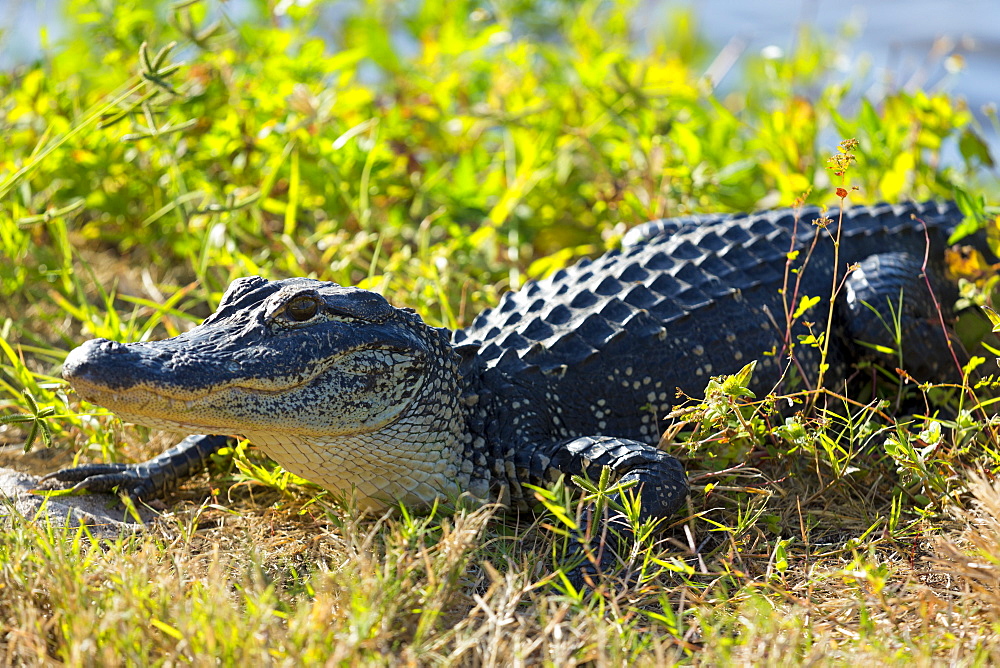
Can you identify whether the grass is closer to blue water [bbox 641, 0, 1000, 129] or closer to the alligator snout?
the alligator snout

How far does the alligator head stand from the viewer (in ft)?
7.84

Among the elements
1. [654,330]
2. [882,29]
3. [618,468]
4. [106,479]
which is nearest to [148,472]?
[106,479]

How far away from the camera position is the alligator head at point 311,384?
2.39m

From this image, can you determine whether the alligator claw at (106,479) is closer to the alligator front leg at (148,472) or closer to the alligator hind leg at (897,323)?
the alligator front leg at (148,472)

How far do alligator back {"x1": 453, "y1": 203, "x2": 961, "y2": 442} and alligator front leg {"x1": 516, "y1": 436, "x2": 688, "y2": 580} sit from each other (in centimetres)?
19

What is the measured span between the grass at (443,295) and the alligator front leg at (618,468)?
0.35 ft

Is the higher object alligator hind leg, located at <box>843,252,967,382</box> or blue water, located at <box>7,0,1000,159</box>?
blue water, located at <box>7,0,1000,159</box>

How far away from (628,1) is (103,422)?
464 centimetres

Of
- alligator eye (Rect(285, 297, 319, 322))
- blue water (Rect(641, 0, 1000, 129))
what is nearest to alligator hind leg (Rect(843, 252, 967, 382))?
alligator eye (Rect(285, 297, 319, 322))

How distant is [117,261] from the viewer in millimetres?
4852

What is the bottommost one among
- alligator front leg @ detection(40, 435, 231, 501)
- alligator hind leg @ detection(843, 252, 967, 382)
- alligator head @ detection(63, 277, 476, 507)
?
alligator hind leg @ detection(843, 252, 967, 382)

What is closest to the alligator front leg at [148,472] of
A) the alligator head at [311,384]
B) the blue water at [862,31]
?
the alligator head at [311,384]

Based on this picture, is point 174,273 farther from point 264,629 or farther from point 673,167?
point 264,629

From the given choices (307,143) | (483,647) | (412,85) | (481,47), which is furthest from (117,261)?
(483,647)
